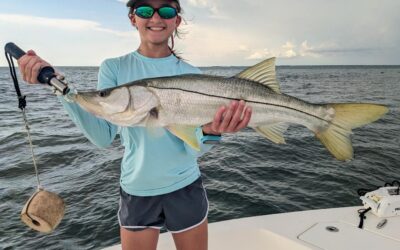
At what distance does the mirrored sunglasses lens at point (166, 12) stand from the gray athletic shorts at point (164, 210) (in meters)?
1.59

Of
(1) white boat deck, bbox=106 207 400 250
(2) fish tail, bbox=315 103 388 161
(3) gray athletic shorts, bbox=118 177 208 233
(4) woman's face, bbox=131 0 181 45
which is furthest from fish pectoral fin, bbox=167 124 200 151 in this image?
(1) white boat deck, bbox=106 207 400 250

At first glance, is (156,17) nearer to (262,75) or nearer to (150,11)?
(150,11)

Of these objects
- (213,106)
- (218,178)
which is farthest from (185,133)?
(218,178)

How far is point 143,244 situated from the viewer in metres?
3.23

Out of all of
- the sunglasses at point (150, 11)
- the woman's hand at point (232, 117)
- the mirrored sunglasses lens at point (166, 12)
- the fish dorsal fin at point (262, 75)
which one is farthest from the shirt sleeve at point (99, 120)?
the fish dorsal fin at point (262, 75)

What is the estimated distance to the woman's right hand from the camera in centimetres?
263

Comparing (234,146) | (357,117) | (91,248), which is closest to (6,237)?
(91,248)

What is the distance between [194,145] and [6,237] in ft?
21.6

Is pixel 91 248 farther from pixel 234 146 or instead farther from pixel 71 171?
pixel 234 146

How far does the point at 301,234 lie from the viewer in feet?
15.6

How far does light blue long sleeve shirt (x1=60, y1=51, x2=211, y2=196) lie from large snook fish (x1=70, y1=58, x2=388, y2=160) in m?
0.19

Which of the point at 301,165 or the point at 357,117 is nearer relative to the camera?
the point at 357,117

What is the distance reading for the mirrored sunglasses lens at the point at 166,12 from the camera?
10.6 feet

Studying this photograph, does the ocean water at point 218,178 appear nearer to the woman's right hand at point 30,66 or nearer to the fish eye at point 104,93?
the fish eye at point 104,93
